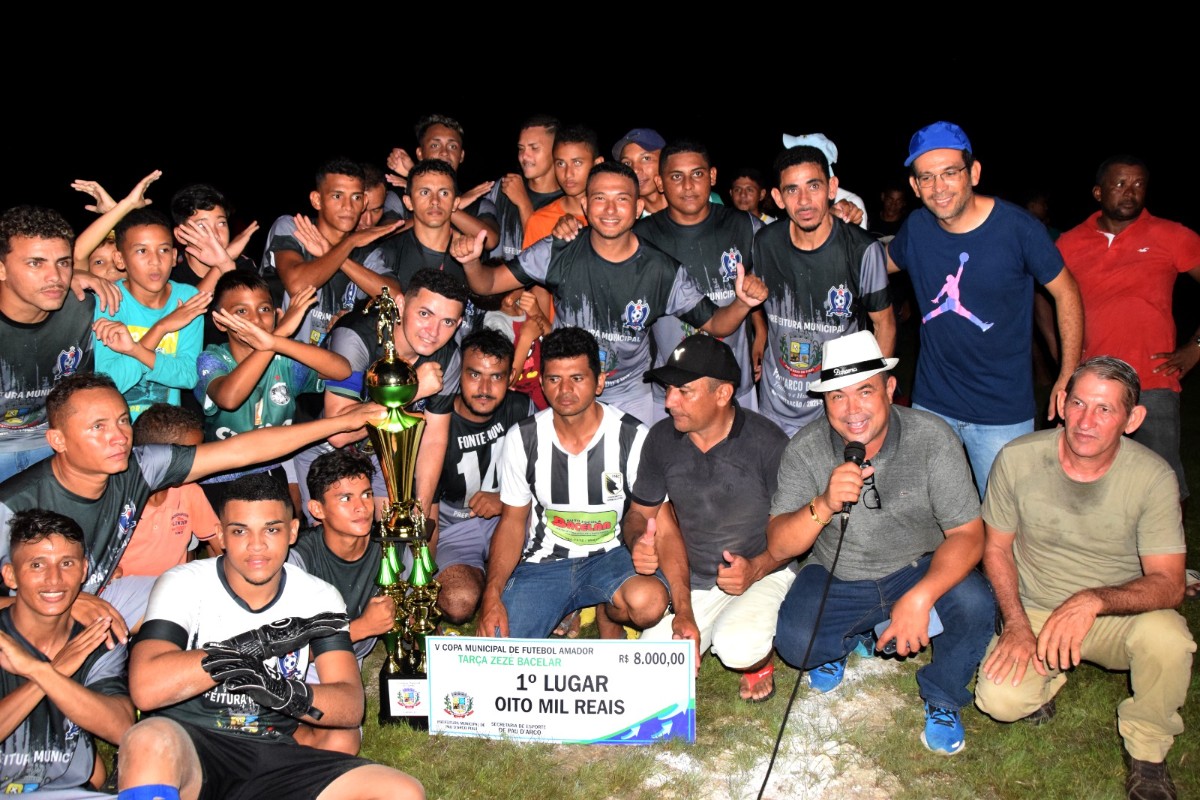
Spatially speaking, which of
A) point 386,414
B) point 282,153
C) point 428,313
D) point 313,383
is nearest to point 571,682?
point 386,414

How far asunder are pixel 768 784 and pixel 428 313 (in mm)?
2647

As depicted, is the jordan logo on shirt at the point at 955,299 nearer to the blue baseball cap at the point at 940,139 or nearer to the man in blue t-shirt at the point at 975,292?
the man in blue t-shirt at the point at 975,292

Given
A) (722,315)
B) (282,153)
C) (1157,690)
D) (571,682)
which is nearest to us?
(1157,690)

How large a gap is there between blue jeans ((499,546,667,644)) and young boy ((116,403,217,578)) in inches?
61.5

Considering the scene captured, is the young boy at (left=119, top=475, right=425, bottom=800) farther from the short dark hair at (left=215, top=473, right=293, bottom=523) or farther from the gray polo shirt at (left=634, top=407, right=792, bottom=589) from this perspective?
the gray polo shirt at (left=634, top=407, right=792, bottom=589)

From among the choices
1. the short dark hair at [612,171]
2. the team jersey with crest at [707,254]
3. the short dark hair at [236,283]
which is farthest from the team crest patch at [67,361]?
the team jersey with crest at [707,254]

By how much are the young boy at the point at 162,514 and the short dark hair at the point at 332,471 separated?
742 mm

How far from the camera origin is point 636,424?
16.3 feet

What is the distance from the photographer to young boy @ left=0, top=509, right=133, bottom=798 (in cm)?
348

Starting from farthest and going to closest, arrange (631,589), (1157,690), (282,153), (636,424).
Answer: (282,153) → (636,424) → (631,589) → (1157,690)

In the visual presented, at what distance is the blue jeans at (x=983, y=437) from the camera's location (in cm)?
495

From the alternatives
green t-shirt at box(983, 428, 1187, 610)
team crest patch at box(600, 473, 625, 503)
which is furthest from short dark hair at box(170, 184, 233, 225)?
green t-shirt at box(983, 428, 1187, 610)

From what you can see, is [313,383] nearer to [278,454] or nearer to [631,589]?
[278,454]

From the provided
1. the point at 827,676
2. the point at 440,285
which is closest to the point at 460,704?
the point at 827,676
